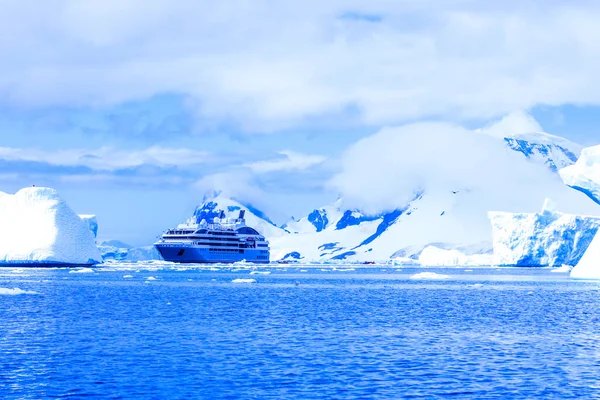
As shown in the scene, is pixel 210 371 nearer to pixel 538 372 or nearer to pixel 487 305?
pixel 538 372

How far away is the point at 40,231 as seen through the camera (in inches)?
4286

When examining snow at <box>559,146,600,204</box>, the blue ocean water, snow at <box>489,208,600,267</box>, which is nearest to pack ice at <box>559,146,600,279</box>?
snow at <box>559,146,600,204</box>

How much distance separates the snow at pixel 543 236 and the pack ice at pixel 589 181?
61871 mm

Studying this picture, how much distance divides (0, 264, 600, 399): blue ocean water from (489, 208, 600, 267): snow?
286 feet

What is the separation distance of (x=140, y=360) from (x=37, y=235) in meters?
86.4

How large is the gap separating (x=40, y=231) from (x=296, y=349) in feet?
280

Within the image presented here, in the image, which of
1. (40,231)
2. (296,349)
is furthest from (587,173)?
(40,231)

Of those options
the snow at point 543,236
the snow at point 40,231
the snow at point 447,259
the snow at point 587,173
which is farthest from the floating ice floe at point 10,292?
the snow at point 447,259

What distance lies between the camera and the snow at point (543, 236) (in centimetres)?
13650

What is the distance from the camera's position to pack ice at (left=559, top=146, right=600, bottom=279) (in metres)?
69.4

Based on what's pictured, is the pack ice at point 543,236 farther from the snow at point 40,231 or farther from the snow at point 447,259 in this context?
the snow at point 40,231

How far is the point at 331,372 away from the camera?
24.8m

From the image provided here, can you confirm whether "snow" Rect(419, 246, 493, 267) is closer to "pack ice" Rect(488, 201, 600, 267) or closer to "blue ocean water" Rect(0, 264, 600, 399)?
"pack ice" Rect(488, 201, 600, 267)

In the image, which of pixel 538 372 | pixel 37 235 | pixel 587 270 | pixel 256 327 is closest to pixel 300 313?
pixel 256 327
